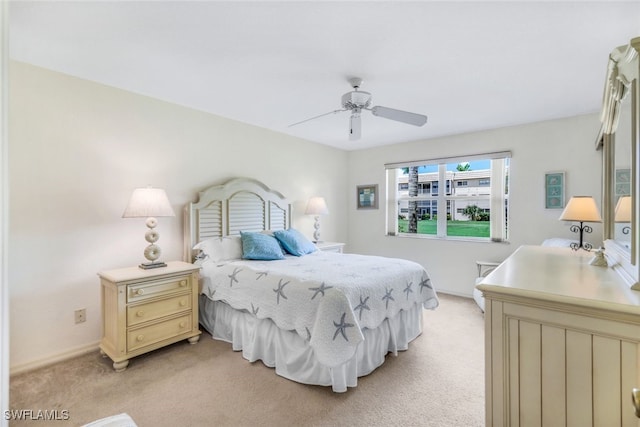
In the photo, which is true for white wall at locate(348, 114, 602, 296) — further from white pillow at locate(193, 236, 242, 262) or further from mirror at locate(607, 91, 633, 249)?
white pillow at locate(193, 236, 242, 262)

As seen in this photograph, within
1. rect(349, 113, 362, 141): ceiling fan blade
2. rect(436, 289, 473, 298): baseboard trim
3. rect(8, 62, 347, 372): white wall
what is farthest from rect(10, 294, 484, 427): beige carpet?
rect(349, 113, 362, 141): ceiling fan blade

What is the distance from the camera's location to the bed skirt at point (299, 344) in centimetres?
206

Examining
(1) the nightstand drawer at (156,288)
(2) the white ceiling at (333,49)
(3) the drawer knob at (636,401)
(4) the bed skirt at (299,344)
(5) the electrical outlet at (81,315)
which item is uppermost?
(2) the white ceiling at (333,49)

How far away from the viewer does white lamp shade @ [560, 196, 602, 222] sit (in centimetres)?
199

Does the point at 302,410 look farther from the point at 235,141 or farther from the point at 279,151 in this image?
the point at 279,151

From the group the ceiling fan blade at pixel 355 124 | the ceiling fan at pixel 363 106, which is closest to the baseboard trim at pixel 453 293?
the ceiling fan at pixel 363 106

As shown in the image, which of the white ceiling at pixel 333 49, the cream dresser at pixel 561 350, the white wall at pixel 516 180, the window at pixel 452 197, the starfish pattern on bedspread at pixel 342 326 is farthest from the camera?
the window at pixel 452 197

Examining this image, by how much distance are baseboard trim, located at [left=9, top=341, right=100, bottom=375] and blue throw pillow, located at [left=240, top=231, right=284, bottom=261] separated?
1.48m

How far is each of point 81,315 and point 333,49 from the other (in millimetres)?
2925

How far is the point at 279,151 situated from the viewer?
164 inches

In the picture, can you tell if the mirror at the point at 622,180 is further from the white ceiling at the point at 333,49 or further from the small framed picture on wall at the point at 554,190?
the small framed picture on wall at the point at 554,190

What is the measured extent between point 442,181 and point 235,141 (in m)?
2.98

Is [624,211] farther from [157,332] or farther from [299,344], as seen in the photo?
[157,332]
